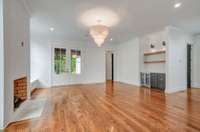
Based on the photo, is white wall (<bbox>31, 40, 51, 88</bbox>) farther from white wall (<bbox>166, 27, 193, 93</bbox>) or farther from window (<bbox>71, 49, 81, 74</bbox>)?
white wall (<bbox>166, 27, 193, 93</bbox>)

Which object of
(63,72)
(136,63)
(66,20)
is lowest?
(63,72)

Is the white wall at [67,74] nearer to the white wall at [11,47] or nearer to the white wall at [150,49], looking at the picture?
the white wall at [150,49]

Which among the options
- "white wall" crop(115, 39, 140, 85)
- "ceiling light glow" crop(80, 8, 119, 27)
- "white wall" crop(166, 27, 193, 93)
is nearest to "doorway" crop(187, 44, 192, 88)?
"white wall" crop(166, 27, 193, 93)

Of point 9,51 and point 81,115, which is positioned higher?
point 9,51

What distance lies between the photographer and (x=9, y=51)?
2432 millimetres

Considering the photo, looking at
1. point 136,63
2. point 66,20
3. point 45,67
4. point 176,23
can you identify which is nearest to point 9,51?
point 66,20

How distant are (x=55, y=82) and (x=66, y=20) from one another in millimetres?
4065

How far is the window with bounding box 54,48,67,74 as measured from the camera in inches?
278

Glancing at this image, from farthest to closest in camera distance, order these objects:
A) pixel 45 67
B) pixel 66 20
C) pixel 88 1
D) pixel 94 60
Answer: pixel 94 60 < pixel 45 67 < pixel 66 20 < pixel 88 1

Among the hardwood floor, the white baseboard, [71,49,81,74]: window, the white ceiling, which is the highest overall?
the white ceiling

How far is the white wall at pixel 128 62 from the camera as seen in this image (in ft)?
22.6

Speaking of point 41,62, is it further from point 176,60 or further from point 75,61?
point 176,60

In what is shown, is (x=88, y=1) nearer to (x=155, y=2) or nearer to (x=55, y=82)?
(x=155, y=2)

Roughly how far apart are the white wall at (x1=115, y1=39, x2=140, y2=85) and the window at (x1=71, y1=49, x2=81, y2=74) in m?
2.82
